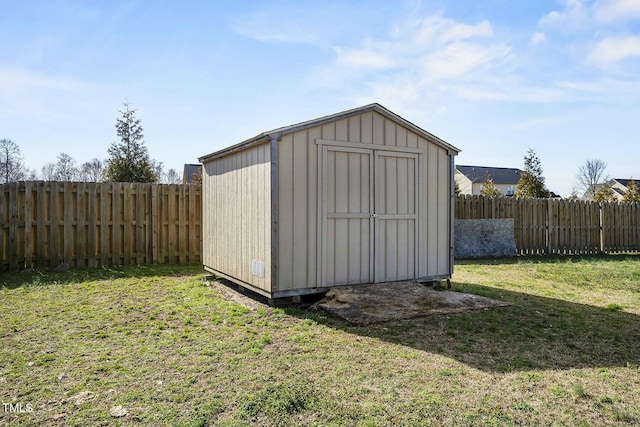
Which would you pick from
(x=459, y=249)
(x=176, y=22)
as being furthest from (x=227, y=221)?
(x=459, y=249)

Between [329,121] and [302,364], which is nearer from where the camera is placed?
[302,364]

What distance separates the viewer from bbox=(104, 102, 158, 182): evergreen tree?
15.9m

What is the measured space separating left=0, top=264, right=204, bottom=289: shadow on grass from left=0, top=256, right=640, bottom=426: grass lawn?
98 cm

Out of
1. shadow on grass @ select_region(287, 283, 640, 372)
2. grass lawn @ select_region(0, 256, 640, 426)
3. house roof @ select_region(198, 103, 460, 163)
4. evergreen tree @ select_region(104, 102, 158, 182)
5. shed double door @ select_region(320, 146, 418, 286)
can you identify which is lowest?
shadow on grass @ select_region(287, 283, 640, 372)

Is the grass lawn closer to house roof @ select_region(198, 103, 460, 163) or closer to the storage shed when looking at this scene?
the storage shed

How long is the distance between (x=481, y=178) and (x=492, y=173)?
12.2 ft

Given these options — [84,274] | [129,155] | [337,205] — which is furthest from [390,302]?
[129,155]

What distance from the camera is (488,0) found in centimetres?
659

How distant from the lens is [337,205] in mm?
5855

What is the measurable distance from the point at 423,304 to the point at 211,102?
25.4 ft

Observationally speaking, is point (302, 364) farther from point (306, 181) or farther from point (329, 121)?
point (329, 121)

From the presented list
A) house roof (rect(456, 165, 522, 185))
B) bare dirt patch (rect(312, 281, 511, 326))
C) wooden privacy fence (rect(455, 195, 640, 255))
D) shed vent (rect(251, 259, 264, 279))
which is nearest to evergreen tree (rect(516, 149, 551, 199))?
wooden privacy fence (rect(455, 195, 640, 255))

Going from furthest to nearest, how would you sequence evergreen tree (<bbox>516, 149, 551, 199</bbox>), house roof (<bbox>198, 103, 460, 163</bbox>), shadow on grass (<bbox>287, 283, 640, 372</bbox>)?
evergreen tree (<bbox>516, 149, 551, 199</bbox>) → house roof (<bbox>198, 103, 460, 163</bbox>) → shadow on grass (<bbox>287, 283, 640, 372</bbox>)

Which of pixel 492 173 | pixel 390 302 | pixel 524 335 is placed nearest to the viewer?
pixel 524 335
